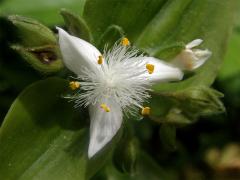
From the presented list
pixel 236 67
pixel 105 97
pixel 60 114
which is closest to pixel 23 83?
pixel 60 114

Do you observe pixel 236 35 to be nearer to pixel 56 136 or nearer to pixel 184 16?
pixel 184 16

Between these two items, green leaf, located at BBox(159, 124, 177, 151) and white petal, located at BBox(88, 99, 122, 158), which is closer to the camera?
white petal, located at BBox(88, 99, 122, 158)

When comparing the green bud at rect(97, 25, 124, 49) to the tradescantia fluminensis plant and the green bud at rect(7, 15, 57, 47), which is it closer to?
the tradescantia fluminensis plant

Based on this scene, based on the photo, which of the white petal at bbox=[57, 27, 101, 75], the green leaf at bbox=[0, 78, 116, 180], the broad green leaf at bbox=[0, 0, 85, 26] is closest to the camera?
the white petal at bbox=[57, 27, 101, 75]

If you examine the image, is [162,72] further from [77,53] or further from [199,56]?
[77,53]

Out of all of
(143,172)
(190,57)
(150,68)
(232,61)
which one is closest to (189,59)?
(190,57)

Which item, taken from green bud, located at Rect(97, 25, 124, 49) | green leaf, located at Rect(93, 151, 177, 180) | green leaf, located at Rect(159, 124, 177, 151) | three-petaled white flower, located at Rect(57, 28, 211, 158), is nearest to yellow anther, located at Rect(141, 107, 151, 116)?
three-petaled white flower, located at Rect(57, 28, 211, 158)
